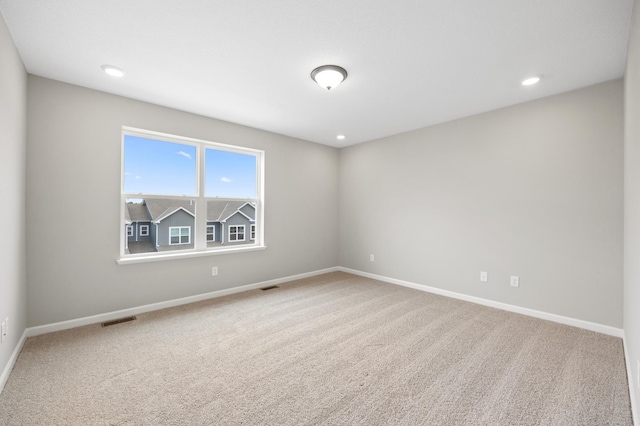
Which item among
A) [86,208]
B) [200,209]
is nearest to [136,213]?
[86,208]

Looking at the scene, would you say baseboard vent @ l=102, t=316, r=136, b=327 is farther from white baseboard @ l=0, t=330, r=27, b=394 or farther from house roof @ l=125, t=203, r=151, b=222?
house roof @ l=125, t=203, r=151, b=222

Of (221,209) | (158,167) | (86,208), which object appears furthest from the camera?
(221,209)

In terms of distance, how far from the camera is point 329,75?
2.53 m

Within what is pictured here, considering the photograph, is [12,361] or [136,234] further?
[136,234]

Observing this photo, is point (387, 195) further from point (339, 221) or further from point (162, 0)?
point (162, 0)

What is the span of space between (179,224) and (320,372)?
2687mm

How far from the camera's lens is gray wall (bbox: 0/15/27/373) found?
76.1 inches

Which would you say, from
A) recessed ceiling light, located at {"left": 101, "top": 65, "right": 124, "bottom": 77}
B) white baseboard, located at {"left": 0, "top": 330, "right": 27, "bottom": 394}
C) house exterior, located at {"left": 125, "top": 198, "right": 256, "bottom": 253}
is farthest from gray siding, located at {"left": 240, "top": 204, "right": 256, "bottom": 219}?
white baseboard, located at {"left": 0, "top": 330, "right": 27, "bottom": 394}

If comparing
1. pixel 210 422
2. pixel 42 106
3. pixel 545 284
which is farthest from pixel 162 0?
pixel 545 284

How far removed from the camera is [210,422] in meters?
1.58

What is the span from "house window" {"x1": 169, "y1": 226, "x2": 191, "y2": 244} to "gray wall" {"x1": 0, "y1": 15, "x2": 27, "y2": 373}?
4.40 feet

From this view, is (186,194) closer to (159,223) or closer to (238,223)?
(159,223)

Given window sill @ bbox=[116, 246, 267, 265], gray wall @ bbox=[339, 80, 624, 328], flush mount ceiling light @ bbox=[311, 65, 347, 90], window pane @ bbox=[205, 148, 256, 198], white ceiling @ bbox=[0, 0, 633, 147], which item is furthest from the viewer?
window pane @ bbox=[205, 148, 256, 198]

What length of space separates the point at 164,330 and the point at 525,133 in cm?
451
